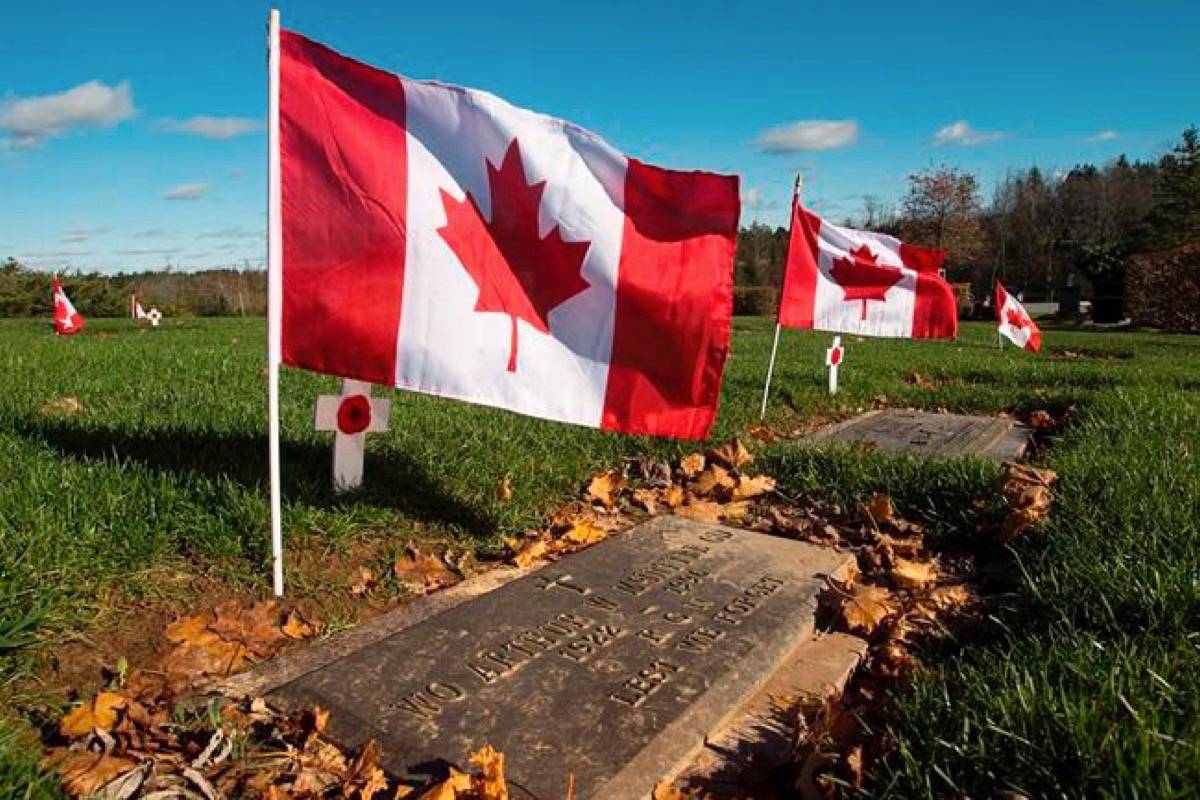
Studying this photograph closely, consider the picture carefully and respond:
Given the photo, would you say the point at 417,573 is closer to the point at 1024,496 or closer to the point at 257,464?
the point at 257,464

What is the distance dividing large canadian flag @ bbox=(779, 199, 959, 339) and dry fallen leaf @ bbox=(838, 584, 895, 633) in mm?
3614

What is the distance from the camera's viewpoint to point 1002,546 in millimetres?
3602

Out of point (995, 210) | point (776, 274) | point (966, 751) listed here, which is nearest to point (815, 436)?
point (966, 751)

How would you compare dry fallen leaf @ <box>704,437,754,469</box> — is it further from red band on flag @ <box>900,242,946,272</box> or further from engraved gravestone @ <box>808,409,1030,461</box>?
red band on flag @ <box>900,242,946,272</box>

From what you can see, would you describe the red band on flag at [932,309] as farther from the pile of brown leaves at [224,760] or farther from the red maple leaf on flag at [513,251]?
the pile of brown leaves at [224,760]

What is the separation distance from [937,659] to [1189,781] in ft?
3.56

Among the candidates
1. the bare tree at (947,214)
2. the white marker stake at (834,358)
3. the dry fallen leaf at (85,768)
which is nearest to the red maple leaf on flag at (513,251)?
the dry fallen leaf at (85,768)

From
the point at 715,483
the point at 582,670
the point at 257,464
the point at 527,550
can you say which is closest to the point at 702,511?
the point at 715,483

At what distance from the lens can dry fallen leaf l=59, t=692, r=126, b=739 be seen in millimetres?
2035

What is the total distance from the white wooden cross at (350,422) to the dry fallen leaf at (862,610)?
5.99 feet

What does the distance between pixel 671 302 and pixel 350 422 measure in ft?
4.36

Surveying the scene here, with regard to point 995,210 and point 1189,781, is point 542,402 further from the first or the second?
point 995,210

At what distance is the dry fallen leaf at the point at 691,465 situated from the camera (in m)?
4.66

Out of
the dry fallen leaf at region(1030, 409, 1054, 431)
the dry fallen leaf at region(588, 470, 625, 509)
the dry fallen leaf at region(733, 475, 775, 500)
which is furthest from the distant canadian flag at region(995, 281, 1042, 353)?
the dry fallen leaf at region(588, 470, 625, 509)
